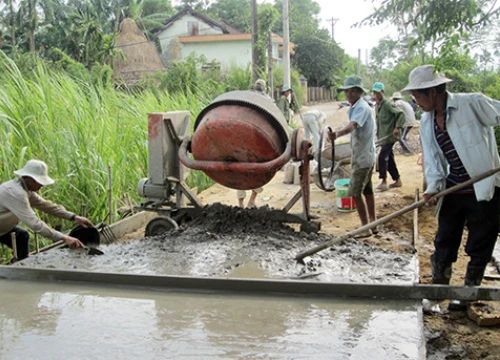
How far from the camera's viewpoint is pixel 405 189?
9922 mm

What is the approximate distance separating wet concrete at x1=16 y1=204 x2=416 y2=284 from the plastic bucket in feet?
7.62

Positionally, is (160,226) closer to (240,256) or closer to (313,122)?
(240,256)

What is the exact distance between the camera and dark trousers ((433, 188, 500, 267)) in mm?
4113

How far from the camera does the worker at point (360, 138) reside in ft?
21.7

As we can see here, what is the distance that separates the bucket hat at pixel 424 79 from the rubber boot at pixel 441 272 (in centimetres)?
141

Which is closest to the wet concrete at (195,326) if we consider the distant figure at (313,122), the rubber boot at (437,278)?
the rubber boot at (437,278)

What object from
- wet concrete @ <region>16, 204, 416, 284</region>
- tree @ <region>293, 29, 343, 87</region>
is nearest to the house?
tree @ <region>293, 29, 343, 87</region>

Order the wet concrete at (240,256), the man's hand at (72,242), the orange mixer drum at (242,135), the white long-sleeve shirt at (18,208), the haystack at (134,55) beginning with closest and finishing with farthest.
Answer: the wet concrete at (240,256) → the white long-sleeve shirt at (18,208) → the man's hand at (72,242) → the orange mixer drum at (242,135) → the haystack at (134,55)

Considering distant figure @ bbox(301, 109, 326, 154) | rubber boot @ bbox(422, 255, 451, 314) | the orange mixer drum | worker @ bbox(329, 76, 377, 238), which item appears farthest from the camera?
distant figure @ bbox(301, 109, 326, 154)

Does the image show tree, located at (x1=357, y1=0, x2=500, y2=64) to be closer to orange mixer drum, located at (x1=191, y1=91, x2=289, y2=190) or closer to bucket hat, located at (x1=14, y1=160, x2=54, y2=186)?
orange mixer drum, located at (x1=191, y1=91, x2=289, y2=190)

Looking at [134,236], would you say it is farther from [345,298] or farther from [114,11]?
[114,11]

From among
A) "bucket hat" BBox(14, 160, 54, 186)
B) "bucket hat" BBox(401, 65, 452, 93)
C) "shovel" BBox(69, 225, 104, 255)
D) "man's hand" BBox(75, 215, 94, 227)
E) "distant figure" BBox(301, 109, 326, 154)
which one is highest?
"bucket hat" BBox(401, 65, 452, 93)

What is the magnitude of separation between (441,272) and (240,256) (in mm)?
1845

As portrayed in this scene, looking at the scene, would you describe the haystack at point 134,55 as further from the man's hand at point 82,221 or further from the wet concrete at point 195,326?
the wet concrete at point 195,326
